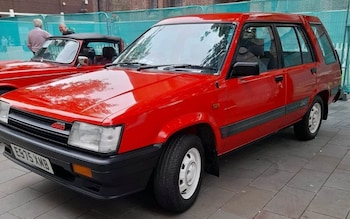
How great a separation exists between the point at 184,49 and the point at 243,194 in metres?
1.64

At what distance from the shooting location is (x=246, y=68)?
3.20 metres

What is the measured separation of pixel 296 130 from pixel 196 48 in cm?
243

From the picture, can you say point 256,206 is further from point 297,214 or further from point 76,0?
point 76,0

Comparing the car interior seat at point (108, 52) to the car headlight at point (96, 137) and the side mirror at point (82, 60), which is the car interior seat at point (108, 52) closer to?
the side mirror at point (82, 60)

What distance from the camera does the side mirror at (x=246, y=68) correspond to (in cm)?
318

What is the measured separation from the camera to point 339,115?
661 centimetres

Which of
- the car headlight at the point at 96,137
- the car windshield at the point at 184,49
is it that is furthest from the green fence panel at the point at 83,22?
the car headlight at the point at 96,137

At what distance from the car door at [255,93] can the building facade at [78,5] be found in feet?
57.3

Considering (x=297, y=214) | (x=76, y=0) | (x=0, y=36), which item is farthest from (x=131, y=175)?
(x=76, y=0)

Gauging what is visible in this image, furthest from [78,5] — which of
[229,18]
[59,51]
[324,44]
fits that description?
[229,18]

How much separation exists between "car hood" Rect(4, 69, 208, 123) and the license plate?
0.37m

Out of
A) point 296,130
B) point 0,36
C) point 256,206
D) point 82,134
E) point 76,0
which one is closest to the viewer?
point 82,134

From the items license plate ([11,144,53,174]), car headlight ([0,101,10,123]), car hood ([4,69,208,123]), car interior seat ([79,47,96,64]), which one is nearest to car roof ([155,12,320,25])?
car hood ([4,69,208,123])

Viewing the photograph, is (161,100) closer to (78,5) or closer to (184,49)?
(184,49)
